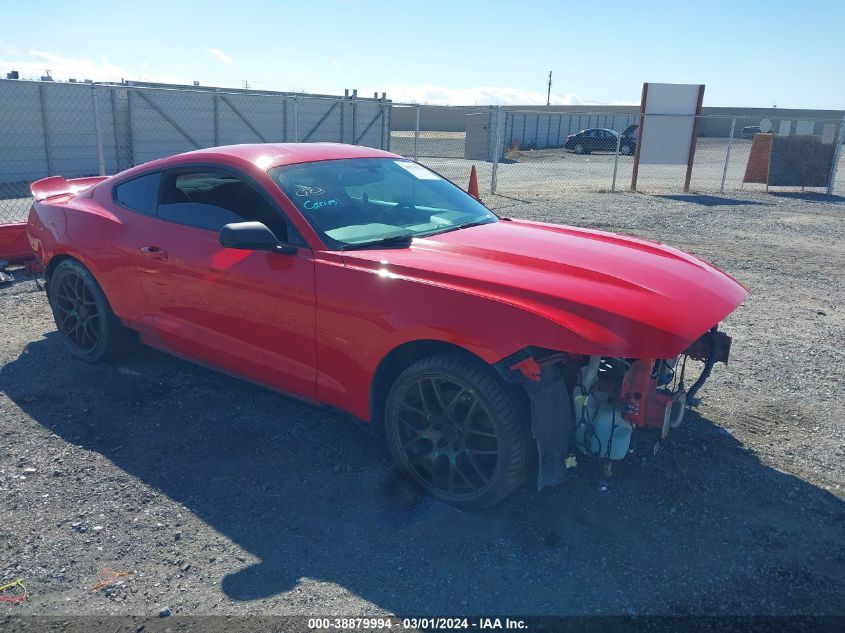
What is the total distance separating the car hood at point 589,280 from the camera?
3025 millimetres

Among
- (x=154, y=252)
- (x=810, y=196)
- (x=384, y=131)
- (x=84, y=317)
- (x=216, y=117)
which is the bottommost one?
(x=84, y=317)

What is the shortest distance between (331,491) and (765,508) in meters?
2.19

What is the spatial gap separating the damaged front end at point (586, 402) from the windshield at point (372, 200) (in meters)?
1.23

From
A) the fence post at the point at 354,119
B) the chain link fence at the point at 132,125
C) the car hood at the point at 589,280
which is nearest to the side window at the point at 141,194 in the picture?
the car hood at the point at 589,280

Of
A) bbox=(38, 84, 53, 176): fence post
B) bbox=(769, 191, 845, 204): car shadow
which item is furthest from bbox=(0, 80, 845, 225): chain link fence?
bbox=(769, 191, 845, 204): car shadow

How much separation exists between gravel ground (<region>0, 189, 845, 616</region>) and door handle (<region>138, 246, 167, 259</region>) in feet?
3.15

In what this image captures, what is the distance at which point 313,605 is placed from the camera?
2826 mm

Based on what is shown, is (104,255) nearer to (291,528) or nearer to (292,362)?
(292,362)

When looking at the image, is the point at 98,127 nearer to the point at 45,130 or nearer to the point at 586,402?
the point at 45,130

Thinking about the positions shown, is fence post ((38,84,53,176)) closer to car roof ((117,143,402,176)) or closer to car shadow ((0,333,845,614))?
car roof ((117,143,402,176))

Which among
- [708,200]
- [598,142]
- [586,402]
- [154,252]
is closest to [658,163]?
[708,200]

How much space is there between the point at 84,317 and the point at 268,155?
6.53 feet

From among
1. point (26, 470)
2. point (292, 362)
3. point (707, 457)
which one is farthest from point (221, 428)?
point (707, 457)

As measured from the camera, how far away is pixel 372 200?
4.32 metres
